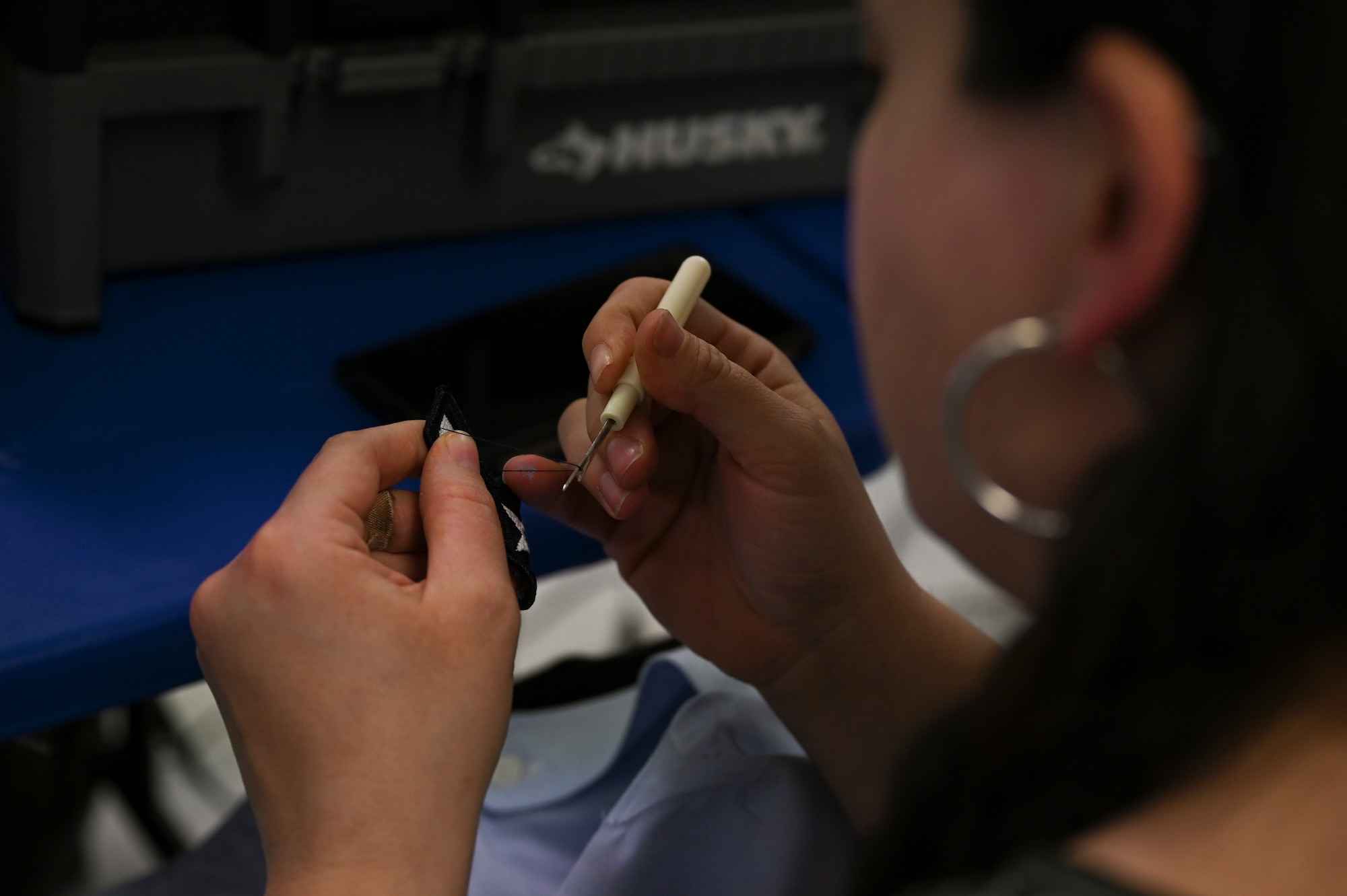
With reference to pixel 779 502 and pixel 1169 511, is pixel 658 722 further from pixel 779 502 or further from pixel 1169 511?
pixel 1169 511

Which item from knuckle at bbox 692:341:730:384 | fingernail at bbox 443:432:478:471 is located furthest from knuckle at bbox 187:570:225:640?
knuckle at bbox 692:341:730:384

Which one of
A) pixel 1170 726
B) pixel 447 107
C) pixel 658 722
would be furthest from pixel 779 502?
pixel 447 107

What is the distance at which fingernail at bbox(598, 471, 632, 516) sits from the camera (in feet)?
2.00

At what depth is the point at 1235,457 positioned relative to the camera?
35 centimetres

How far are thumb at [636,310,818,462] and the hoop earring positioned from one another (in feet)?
0.51

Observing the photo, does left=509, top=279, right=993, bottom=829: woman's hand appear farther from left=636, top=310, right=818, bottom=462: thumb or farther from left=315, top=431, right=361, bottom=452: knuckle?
left=315, top=431, right=361, bottom=452: knuckle

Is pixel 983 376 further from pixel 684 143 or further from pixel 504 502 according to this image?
pixel 684 143

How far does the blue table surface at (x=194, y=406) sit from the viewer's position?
0.61m

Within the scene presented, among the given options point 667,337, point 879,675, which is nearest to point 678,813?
point 879,675

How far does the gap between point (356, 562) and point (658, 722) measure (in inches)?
9.0

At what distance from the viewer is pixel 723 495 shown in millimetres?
654

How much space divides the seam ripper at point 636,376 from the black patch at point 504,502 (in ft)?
0.11

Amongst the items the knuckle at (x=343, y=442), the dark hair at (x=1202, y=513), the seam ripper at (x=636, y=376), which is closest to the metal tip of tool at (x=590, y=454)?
the seam ripper at (x=636, y=376)

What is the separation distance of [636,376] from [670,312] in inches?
1.3
